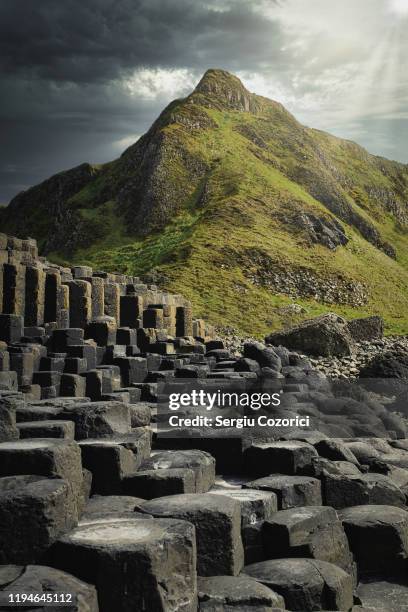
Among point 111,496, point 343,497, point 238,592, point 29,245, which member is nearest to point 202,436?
point 343,497

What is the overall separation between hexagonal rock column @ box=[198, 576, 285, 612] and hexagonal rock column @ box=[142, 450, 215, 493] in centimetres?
188

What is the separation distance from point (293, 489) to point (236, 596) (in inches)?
98.8

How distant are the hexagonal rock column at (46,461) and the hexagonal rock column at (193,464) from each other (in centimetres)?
151

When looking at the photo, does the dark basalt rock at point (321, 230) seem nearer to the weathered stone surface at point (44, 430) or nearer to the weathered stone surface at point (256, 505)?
the weathered stone surface at point (256, 505)

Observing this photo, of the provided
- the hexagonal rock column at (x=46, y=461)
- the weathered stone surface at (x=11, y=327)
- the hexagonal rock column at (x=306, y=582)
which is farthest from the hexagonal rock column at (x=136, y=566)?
the weathered stone surface at (x=11, y=327)

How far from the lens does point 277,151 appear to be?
95.1 m

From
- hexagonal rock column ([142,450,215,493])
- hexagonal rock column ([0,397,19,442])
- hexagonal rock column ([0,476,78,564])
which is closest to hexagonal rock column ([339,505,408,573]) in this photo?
hexagonal rock column ([142,450,215,493])

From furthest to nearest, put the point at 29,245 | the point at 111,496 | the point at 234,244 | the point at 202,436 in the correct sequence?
1. the point at 234,244
2. the point at 29,245
3. the point at 202,436
4. the point at 111,496

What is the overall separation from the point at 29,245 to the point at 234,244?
3817 centimetres

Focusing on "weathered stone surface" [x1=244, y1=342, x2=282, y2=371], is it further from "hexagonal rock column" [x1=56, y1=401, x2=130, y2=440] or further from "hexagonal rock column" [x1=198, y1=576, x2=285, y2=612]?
"hexagonal rock column" [x1=198, y1=576, x2=285, y2=612]

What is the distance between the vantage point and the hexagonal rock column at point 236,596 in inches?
215

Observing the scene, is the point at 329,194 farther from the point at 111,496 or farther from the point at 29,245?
the point at 111,496

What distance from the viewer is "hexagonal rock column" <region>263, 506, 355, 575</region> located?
22.2ft

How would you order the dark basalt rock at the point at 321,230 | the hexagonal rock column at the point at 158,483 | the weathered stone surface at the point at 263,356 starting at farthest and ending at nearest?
the dark basalt rock at the point at 321,230 → the weathered stone surface at the point at 263,356 → the hexagonal rock column at the point at 158,483
